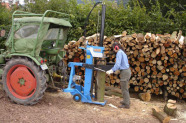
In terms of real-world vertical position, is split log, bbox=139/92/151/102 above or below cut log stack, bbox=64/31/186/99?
below

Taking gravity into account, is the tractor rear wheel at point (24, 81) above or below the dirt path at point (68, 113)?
above

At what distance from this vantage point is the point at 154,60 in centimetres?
614

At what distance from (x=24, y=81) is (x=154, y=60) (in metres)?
3.86

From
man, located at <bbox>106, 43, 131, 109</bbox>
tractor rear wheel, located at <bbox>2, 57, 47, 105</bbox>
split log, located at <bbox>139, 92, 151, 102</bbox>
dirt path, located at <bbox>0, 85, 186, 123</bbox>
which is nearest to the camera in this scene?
dirt path, located at <bbox>0, 85, 186, 123</bbox>

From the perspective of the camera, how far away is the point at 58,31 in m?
5.42

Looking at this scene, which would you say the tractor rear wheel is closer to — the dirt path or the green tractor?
the green tractor

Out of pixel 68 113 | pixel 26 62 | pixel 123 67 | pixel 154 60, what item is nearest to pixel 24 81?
pixel 26 62

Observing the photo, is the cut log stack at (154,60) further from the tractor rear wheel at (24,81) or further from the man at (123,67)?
the tractor rear wheel at (24,81)

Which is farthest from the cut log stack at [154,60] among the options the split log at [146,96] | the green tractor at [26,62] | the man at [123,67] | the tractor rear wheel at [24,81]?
the tractor rear wheel at [24,81]

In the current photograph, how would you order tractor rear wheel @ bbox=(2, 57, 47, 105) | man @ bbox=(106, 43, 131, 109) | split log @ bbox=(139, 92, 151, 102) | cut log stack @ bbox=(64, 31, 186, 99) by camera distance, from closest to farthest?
tractor rear wheel @ bbox=(2, 57, 47, 105)
man @ bbox=(106, 43, 131, 109)
cut log stack @ bbox=(64, 31, 186, 99)
split log @ bbox=(139, 92, 151, 102)

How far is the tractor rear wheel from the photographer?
445 cm

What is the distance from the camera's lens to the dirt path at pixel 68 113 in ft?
12.8

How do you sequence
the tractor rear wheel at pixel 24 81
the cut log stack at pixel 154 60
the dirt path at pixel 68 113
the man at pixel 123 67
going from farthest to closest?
the cut log stack at pixel 154 60
the man at pixel 123 67
the tractor rear wheel at pixel 24 81
the dirt path at pixel 68 113

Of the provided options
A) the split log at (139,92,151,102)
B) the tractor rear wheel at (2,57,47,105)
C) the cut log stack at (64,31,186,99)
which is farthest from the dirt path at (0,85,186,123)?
the cut log stack at (64,31,186,99)
